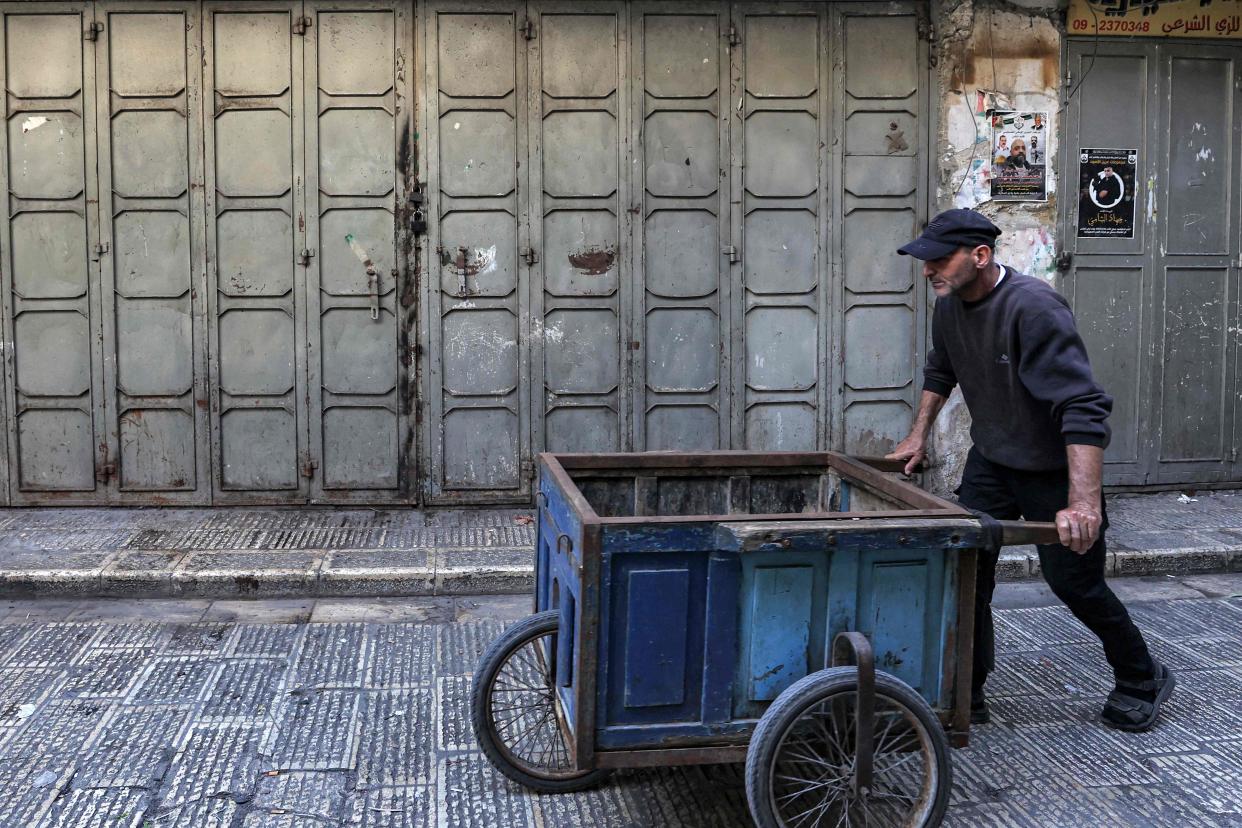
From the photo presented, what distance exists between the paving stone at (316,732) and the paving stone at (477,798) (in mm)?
382

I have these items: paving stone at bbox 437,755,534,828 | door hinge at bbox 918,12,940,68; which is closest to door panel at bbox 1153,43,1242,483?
door hinge at bbox 918,12,940,68

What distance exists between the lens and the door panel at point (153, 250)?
24.3 ft

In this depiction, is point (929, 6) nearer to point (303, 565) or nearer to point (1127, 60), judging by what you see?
point (1127, 60)

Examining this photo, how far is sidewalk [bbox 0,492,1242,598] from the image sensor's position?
20.2 ft

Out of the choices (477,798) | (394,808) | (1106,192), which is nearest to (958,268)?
(477,798)

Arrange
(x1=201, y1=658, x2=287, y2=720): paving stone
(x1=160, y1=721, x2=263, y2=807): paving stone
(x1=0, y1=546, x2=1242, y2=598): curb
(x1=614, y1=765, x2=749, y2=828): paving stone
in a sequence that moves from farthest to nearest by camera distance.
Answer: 1. (x1=0, y1=546, x2=1242, y2=598): curb
2. (x1=201, y1=658, x2=287, y2=720): paving stone
3. (x1=160, y1=721, x2=263, y2=807): paving stone
4. (x1=614, y1=765, x2=749, y2=828): paving stone

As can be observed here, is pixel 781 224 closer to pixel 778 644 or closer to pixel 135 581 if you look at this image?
pixel 135 581

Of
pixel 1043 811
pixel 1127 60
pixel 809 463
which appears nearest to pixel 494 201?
pixel 809 463

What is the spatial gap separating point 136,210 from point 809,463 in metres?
5.15

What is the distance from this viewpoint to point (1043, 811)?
3773 mm

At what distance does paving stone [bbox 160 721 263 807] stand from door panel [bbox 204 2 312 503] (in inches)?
136

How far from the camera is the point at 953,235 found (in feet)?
13.3

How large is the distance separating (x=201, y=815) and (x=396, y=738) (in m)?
0.80

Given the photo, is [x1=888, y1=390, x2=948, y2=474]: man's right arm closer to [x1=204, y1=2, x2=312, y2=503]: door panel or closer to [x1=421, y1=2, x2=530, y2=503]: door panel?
[x1=421, y1=2, x2=530, y2=503]: door panel
